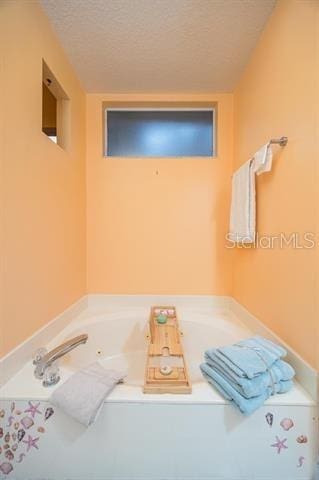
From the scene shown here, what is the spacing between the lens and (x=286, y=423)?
3.21 ft

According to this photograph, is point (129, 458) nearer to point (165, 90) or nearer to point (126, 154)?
point (126, 154)

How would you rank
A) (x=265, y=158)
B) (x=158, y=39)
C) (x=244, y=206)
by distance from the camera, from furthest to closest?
1. (x=244, y=206)
2. (x=158, y=39)
3. (x=265, y=158)

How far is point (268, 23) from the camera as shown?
4.55ft

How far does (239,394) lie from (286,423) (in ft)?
0.80

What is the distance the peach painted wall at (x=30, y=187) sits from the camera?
106 cm

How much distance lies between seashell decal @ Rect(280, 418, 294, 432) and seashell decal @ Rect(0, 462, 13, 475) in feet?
3.81

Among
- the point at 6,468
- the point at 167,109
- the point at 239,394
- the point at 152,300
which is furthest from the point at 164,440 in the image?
the point at 167,109

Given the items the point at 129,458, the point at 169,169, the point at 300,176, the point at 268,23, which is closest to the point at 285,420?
the point at 129,458

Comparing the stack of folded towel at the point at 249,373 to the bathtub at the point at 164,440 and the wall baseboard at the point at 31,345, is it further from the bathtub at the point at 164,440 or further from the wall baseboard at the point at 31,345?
the wall baseboard at the point at 31,345

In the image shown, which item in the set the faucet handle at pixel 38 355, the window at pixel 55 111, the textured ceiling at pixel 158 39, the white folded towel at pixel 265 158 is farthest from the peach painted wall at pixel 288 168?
the window at pixel 55 111

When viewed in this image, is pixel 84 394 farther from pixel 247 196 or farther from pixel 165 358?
pixel 247 196

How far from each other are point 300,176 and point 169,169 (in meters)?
1.24

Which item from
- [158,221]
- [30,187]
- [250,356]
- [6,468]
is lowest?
[6,468]

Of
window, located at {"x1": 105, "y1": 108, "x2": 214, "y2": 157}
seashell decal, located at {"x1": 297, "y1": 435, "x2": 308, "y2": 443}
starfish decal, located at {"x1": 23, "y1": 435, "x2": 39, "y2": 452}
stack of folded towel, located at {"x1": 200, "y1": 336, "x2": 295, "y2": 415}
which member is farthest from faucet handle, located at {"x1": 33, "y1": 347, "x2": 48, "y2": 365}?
window, located at {"x1": 105, "y1": 108, "x2": 214, "y2": 157}
